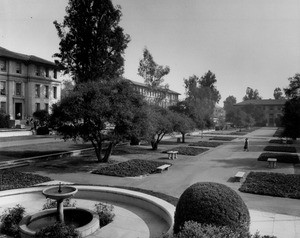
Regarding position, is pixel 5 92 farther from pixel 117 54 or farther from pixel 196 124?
pixel 196 124

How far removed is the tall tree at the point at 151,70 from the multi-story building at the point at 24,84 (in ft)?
57.5

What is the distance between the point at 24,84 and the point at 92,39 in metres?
18.7

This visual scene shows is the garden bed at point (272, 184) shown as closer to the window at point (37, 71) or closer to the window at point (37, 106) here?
the window at point (37, 106)

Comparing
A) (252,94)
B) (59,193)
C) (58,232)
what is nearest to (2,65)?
(59,193)

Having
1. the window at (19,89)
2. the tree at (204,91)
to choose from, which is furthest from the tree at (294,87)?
the window at (19,89)

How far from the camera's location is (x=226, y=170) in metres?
20.6

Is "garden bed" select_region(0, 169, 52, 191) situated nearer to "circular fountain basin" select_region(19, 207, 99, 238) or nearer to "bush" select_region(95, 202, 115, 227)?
"circular fountain basin" select_region(19, 207, 99, 238)

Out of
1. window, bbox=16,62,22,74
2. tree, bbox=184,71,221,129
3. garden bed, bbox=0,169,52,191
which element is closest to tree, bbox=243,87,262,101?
tree, bbox=184,71,221,129

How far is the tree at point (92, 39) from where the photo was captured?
40.2 m

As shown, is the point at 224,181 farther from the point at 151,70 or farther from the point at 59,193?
the point at 151,70

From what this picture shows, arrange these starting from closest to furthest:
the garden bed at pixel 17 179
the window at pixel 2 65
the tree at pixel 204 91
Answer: the garden bed at pixel 17 179, the window at pixel 2 65, the tree at pixel 204 91

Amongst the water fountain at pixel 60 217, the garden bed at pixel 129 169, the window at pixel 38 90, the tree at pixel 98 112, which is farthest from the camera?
the window at pixel 38 90

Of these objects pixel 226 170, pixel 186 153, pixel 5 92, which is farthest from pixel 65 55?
pixel 226 170

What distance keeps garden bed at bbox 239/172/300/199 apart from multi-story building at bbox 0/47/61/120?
1709 inches
